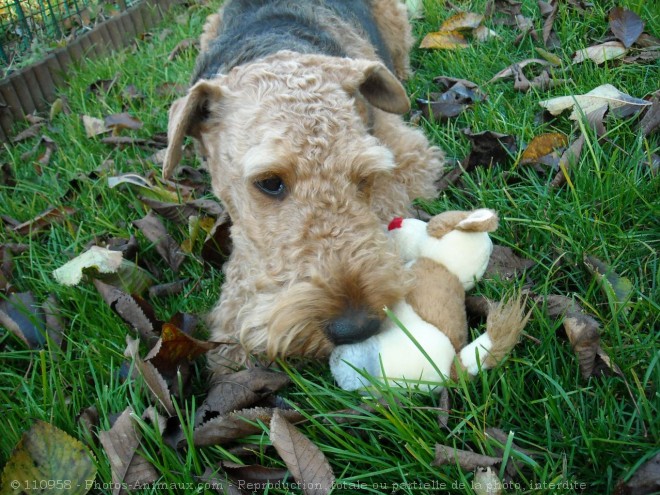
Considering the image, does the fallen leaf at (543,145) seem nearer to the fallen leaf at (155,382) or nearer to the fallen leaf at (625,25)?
the fallen leaf at (625,25)

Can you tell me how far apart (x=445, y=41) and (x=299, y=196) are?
2.45m

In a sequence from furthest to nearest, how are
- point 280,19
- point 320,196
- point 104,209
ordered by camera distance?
1. point 280,19
2. point 104,209
3. point 320,196

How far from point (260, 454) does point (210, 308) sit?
0.79 m

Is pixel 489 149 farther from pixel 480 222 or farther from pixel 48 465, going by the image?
pixel 48 465

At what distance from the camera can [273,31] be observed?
2602 mm

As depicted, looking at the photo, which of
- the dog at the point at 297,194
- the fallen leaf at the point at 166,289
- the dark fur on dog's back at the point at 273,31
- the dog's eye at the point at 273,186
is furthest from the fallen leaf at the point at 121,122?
the dog's eye at the point at 273,186

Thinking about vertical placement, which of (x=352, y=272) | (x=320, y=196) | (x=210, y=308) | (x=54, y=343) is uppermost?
(x=320, y=196)

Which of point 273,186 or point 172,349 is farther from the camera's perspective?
point 273,186

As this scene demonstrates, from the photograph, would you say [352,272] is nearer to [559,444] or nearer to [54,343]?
[559,444]

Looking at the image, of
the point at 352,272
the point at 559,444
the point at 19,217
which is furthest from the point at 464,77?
the point at 19,217

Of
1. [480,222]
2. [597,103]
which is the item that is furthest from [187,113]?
[597,103]

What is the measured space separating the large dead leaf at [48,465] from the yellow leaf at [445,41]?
10.4 ft

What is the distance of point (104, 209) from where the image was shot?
256 cm

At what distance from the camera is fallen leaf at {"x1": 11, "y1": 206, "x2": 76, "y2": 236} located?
8.14 feet
